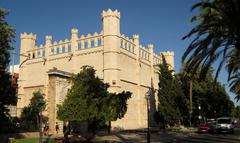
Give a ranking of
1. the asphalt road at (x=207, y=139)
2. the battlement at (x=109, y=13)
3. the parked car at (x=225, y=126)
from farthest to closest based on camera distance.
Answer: the battlement at (x=109, y=13), the parked car at (x=225, y=126), the asphalt road at (x=207, y=139)

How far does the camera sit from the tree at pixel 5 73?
24375 millimetres

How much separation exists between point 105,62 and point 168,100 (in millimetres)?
10952

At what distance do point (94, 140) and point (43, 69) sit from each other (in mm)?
25877

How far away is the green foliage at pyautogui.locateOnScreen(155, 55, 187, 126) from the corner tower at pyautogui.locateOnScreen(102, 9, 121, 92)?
7.78 metres

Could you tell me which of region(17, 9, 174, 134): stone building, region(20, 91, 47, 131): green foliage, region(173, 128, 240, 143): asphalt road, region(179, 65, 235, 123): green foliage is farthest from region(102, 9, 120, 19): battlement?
region(173, 128, 240, 143): asphalt road

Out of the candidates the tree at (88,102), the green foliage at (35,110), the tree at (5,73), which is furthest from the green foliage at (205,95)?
the tree at (5,73)

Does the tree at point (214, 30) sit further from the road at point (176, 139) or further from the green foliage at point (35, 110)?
the green foliage at point (35, 110)

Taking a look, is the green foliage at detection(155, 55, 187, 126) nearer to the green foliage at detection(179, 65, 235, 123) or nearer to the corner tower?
the corner tower

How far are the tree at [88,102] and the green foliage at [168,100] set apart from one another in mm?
18692

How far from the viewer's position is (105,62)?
1724 inches

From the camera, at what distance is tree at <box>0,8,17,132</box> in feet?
80.0

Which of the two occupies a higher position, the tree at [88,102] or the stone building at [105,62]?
the stone building at [105,62]

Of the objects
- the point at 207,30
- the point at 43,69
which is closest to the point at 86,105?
the point at 207,30

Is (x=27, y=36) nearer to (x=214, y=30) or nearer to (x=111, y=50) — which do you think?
(x=111, y=50)
